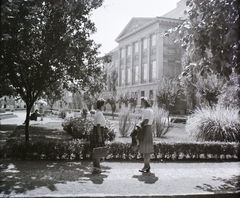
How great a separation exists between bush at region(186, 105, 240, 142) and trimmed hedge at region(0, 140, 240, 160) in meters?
2.39

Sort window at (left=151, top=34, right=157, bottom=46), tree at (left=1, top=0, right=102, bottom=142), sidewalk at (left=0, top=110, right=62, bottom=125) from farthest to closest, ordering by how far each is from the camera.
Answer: window at (left=151, top=34, right=157, bottom=46) → sidewalk at (left=0, top=110, right=62, bottom=125) → tree at (left=1, top=0, right=102, bottom=142)

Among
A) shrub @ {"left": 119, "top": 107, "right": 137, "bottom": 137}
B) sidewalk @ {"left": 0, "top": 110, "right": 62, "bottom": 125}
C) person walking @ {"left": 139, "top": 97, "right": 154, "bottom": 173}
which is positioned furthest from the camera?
sidewalk @ {"left": 0, "top": 110, "right": 62, "bottom": 125}

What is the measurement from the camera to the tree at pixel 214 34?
6711 millimetres

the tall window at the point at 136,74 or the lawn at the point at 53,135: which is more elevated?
the tall window at the point at 136,74

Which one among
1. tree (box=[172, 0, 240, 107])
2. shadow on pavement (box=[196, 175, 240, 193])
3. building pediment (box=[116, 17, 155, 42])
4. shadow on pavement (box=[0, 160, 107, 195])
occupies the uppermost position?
building pediment (box=[116, 17, 155, 42])

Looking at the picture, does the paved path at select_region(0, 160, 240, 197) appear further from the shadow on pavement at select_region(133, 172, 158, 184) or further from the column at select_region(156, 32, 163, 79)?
the column at select_region(156, 32, 163, 79)

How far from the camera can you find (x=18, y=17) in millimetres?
8086

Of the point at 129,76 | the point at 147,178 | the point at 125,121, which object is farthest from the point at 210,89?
the point at 129,76

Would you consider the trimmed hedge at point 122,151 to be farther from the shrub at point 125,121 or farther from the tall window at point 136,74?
the tall window at point 136,74

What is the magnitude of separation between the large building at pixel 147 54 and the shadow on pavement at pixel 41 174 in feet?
134

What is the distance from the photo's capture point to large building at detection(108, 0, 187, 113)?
53.9 m

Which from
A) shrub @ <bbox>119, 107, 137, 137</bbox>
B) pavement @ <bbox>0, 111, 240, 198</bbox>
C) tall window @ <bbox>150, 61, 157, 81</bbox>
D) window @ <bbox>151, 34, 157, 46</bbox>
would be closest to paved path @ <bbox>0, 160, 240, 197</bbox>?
pavement @ <bbox>0, 111, 240, 198</bbox>

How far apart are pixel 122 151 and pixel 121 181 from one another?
3.01 m

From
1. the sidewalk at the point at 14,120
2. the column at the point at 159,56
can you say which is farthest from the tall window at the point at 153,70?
the sidewalk at the point at 14,120
